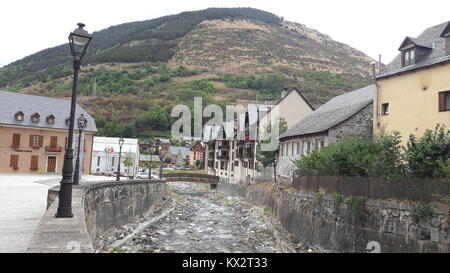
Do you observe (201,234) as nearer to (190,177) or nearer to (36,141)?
(190,177)

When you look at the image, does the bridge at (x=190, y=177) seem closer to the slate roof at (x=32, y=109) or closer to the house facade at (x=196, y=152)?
the slate roof at (x=32, y=109)

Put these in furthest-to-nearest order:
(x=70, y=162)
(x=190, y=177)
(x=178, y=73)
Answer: (x=178, y=73) < (x=190, y=177) < (x=70, y=162)

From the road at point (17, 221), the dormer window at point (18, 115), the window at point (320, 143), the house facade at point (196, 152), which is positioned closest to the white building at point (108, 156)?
the dormer window at point (18, 115)

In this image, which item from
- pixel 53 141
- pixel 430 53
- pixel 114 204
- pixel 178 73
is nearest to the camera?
pixel 114 204

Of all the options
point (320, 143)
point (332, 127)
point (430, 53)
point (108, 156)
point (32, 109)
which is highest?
point (430, 53)

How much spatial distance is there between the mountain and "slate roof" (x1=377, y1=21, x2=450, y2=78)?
3052 inches

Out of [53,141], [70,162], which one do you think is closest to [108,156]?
[53,141]

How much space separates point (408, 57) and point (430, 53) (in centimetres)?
120

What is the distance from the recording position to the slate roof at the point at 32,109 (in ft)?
144

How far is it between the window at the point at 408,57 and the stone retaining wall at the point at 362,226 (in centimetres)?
931

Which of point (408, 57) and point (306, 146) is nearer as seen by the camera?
point (408, 57)

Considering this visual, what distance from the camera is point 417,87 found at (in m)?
19.0

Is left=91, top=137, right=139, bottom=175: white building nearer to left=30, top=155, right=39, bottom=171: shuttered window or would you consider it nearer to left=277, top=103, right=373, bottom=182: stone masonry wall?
left=30, top=155, right=39, bottom=171: shuttered window

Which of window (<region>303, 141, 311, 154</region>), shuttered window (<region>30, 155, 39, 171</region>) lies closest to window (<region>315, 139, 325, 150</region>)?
window (<region>303, 141, 311, 154</region>)
